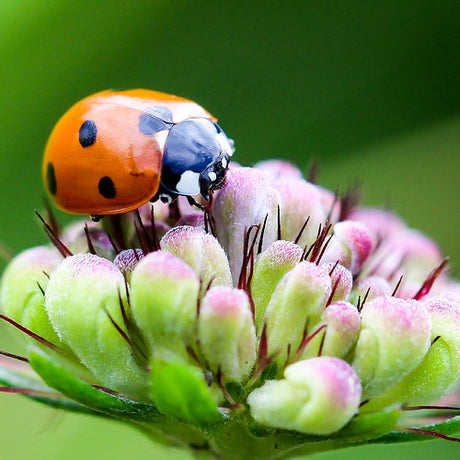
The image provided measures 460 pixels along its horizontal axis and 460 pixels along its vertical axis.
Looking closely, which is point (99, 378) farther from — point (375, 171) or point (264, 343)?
point (375, 171)

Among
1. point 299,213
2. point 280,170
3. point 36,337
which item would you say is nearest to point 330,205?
point 280,170

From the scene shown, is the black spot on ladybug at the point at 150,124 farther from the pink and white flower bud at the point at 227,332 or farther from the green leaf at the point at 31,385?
the green leaf at the point at 31,385

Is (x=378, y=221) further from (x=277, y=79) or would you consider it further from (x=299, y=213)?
(x=277, y=79)

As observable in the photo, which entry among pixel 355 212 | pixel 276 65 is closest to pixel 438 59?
pixel 276 65

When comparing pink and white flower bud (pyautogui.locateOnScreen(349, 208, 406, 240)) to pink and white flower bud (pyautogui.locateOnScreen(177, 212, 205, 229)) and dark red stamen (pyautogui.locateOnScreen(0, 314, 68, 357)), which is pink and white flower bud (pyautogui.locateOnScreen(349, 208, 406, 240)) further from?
dark red stamen (pyautogui.locateOnScreen(0, 314, 68, 357))

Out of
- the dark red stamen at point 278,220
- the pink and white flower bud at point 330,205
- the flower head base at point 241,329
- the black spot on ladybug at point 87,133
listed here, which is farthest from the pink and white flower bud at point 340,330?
the black spot on ladybug at point 87,133
